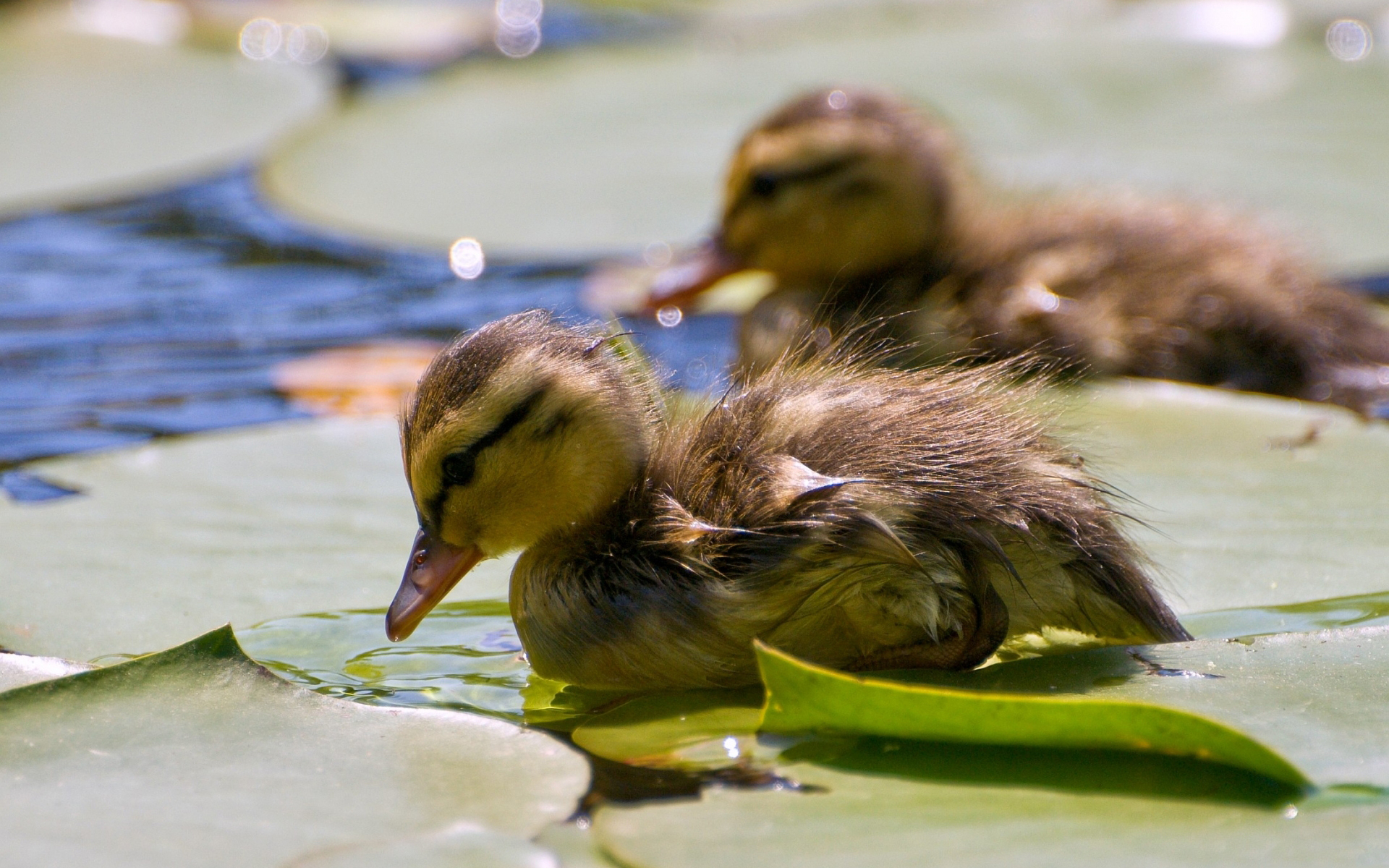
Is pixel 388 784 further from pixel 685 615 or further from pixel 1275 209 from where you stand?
pixel 1275 209

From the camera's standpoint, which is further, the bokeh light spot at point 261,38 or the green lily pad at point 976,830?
the bokeh light spot at point 261,38

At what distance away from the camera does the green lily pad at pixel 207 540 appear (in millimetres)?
2443

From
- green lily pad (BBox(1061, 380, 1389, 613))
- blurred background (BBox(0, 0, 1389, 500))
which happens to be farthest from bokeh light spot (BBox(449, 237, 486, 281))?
green lily pad (BBox(1061, 380, 1389, 613))

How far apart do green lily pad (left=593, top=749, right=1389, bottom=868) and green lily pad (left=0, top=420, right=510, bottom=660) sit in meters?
0.95

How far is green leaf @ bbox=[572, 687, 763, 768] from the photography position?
1930 millimetres

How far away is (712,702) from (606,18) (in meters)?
5.80

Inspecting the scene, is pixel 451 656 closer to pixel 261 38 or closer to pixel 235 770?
pixel 235 770

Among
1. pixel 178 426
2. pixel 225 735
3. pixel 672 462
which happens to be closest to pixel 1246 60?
pixel 178 426

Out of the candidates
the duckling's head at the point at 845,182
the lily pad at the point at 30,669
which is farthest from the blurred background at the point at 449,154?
the lily pad at the point at 30,669

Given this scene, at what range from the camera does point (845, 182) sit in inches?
151

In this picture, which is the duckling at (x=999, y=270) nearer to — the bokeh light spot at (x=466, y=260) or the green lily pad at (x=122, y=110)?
the bokeh light spot at (x=466, y=260)

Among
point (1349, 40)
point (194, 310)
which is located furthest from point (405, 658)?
point (1349, 40)

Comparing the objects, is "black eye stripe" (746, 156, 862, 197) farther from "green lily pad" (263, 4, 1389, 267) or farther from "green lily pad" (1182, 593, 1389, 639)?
"green lily pad" (1182, 593, 1389, 639)

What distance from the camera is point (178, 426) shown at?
3.69m
